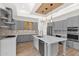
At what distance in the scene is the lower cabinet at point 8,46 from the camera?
1.44 metres

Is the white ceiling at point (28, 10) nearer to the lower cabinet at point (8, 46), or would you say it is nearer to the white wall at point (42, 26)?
the white wall at point (42, 26)

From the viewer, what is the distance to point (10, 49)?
155cm

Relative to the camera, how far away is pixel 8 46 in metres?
1.53

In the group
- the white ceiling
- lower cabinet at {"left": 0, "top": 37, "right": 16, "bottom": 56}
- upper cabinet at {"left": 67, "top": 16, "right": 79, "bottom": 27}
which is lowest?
lower cabinet at {"left": 0, "top": 37, "right": 16, "bottom": 56}

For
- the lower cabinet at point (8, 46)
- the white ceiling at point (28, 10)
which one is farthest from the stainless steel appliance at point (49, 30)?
the lower cabinet at point (8, 46)

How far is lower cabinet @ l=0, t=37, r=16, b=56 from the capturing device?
144 centimetres

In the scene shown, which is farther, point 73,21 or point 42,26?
point 73,21

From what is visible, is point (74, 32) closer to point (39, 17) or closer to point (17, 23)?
point (39, 17)

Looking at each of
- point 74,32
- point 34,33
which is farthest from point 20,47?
point 74,32

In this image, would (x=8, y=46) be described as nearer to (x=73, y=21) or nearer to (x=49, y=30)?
(x=49, y=30)

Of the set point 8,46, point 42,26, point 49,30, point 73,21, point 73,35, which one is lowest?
point 8,46

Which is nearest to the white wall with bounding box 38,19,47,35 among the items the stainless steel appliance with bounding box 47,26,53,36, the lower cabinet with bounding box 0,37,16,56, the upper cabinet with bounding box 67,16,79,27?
the stainless steel appliance with bounding box 47,26,53,36

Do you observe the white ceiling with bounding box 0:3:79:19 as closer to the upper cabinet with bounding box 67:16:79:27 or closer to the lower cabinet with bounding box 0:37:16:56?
the lower cabinet with bounding box 0:37:16:56

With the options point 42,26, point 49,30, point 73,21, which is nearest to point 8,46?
point 42,26
